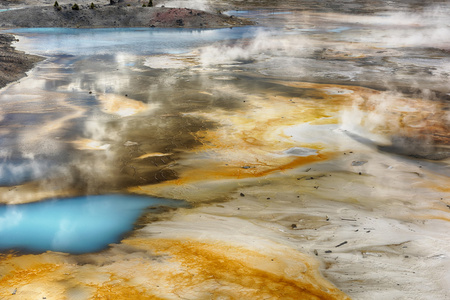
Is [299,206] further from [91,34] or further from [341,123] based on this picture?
[91,34]

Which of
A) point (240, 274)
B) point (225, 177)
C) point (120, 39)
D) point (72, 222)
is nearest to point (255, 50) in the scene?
point (120, 39)

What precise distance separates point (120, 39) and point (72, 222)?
65.2 feet

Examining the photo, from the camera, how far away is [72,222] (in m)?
7.16

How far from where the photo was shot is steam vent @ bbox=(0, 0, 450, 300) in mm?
5684

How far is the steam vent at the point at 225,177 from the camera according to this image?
5684 mm

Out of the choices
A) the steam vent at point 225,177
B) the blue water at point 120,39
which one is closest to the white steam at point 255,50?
the steam vent at point 225,177

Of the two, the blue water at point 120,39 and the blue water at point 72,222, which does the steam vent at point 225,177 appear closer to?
the blue water at point 72,222

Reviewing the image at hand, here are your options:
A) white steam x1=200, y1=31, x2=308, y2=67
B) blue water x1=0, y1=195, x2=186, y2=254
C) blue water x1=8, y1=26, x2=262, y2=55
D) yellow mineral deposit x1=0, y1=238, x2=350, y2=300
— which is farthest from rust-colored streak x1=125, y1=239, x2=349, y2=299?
blue water x1=8, y1=26, x2=262, y2=55

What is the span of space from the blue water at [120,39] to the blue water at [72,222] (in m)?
14.4

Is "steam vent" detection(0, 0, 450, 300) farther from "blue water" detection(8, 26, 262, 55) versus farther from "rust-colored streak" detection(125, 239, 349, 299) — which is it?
"blue water" detection(8, 26, 262, 55)

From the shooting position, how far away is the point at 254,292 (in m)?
5.36

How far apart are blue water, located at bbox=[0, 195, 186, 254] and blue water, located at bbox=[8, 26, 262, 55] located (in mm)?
14376

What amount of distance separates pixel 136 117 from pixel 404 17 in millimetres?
31495

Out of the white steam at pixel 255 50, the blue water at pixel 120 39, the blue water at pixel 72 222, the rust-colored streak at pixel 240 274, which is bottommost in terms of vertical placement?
the rust-colored streak at pixel 240 274
